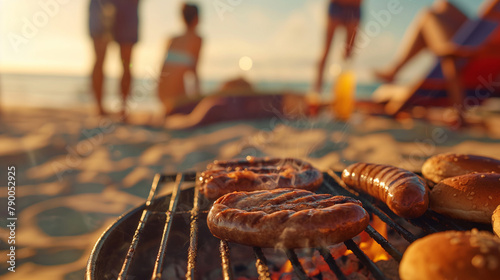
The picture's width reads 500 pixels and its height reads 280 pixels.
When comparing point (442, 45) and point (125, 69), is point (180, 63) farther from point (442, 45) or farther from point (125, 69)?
point (442, 45)

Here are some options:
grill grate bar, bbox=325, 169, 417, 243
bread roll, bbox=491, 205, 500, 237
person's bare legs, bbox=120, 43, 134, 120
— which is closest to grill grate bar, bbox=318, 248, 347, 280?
grill grate bar, bbox=325, 169, 417, 243

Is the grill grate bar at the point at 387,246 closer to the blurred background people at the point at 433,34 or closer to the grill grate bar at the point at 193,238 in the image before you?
the grill grate bar at the point at 193,238

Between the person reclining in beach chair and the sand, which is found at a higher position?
the person reclining in beach chair

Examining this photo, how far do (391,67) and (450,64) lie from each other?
3.78 metres

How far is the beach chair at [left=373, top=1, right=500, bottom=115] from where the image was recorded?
20.2ft

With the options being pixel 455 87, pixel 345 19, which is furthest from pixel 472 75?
pixel 345 19

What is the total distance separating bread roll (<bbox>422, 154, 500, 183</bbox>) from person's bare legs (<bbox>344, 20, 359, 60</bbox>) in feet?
18.9

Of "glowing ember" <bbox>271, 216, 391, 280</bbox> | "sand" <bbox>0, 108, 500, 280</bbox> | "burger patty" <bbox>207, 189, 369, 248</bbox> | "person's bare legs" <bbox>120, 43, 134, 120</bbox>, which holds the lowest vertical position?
"sand" <bbox>0, 108, 500, 280</bbox>

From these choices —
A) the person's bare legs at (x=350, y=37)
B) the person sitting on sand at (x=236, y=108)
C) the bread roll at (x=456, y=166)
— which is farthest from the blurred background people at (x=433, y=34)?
the bread roll at (x=456, y=166)

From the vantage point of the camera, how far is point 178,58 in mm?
8734

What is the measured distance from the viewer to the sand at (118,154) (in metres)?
3.23

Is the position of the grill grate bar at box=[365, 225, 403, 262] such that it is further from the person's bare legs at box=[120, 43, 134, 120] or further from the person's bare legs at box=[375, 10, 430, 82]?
the person's bare legs at box=[375, 10, 430, 82]

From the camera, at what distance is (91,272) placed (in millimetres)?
1519

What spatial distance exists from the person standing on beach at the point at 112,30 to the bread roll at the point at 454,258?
23.2 ft
